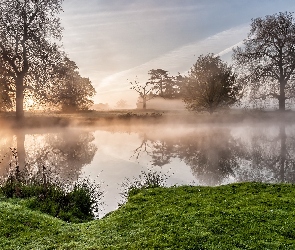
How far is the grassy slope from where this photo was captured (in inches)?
284

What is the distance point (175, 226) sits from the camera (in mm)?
7961

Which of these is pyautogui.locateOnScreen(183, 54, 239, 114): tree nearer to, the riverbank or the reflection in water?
the riverbank

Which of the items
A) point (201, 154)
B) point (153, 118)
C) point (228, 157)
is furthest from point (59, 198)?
point (153, 118)

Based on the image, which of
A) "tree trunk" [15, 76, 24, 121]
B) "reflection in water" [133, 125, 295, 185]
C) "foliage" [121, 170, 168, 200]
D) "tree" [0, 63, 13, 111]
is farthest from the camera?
"tree trunk" [15, 76, 24, 121]

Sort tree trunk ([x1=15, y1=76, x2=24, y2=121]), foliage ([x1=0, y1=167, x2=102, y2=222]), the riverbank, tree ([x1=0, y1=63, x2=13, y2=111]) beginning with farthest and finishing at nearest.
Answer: the riverbank, tree trunk ([x1=15, y1=76, x2=24, y2=121]), tree ([x1=0, y1=63, x2=13, y2=111]), foliage ([x1=0, y1=167, x2=102, y2=222])

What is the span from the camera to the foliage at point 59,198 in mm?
11375

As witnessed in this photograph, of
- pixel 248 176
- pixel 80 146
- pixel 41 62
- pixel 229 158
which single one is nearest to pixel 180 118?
pixel 41 62

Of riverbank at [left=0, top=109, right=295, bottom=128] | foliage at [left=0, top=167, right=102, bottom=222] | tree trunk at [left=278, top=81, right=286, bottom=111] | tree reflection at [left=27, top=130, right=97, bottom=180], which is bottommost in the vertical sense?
foliage at [left=0, top=167, right=102, bottom=222]

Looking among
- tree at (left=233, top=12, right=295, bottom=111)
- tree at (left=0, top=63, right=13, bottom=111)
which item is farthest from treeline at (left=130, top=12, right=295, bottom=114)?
tree at (left=0, top=63, right=13, bottom=111)

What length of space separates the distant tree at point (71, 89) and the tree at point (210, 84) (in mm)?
17349

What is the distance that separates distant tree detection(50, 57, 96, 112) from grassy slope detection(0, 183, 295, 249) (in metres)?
29.9

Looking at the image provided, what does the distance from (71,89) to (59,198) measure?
3219cm

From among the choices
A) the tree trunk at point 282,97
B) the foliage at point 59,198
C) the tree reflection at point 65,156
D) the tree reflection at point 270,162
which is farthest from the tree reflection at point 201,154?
the tree trunk at point 282,97

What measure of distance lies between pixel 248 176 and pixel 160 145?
12241 millimetres
